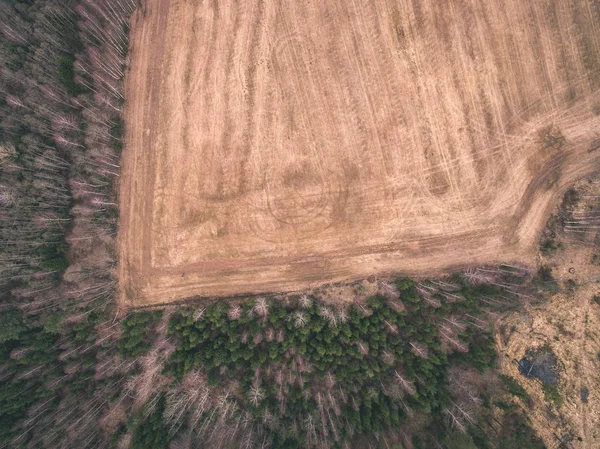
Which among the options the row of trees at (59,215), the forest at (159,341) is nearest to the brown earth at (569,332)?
the forest at (159,341)

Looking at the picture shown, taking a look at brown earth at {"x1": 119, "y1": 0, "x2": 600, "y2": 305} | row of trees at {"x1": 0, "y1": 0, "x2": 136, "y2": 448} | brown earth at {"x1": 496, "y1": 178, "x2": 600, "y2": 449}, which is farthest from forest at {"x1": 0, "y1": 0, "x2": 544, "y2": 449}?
brown earth at {"x1": 119, "y1": 0, "x2": 600, "y2": 305}

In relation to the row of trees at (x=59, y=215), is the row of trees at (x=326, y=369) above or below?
below

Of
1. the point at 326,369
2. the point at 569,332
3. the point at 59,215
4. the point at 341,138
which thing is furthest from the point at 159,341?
the point at 569,332

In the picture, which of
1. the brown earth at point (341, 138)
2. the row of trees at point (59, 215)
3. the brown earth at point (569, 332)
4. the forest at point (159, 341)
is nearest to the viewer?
the brown earth at point (569, 332)

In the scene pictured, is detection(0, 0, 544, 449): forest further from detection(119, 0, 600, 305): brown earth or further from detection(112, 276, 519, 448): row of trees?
detection(119, 0, 600, 305): brown earth

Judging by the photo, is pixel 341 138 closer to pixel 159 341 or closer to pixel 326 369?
pixel 326 369

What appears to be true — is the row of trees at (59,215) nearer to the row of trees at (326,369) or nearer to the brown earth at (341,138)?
the brown earth at (341,138)
